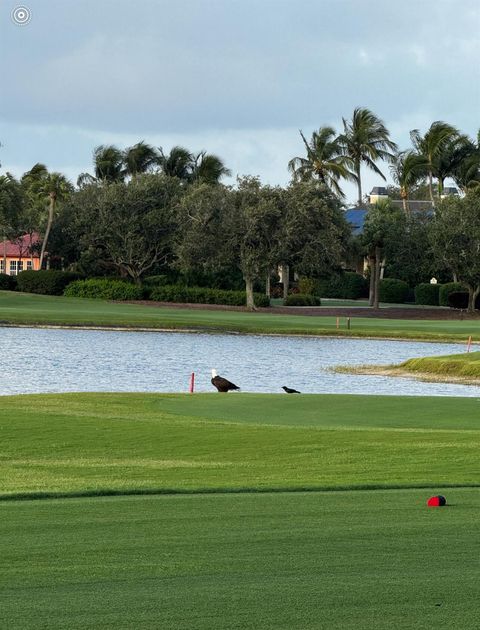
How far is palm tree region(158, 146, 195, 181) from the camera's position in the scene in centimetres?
11431

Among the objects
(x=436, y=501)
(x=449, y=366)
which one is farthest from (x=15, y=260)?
(x=436, y=501)

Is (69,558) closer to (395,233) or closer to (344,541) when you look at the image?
(344,541)

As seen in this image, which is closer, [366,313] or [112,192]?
[366,313]

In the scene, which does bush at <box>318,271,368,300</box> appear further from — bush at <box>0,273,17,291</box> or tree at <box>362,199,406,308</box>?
bush at <box>0,273,17,291</box>

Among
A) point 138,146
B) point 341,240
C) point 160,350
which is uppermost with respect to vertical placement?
point 138,146

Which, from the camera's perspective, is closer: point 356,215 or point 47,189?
point 47,189

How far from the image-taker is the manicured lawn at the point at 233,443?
14.1 metres

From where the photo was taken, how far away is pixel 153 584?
7801mm

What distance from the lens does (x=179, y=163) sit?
375ft

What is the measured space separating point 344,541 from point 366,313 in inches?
3022

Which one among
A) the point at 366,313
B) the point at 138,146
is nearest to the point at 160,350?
the point at 366,313

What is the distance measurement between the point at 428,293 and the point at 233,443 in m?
81.9

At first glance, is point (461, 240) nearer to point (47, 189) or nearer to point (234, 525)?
point (47, 189)

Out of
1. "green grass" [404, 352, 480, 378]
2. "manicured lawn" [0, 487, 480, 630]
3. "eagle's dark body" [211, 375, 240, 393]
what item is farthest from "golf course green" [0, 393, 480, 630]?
"green grass" [404, 352, 480, 378]
